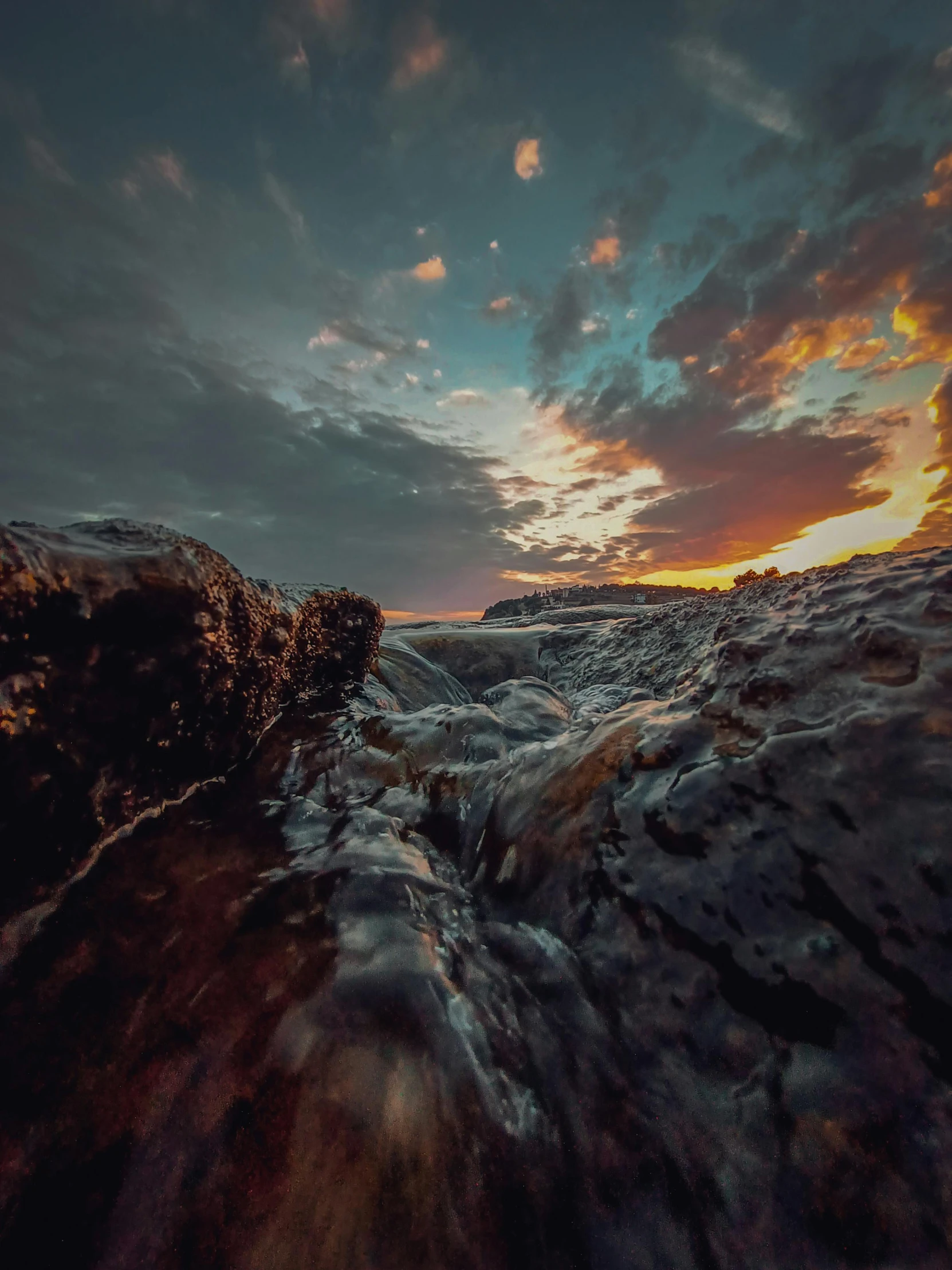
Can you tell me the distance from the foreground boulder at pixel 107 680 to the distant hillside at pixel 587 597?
18.1m

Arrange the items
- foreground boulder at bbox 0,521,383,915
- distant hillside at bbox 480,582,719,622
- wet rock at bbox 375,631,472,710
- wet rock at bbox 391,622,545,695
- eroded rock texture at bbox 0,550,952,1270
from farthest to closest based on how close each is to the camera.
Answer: distant hillside at bbox 480,582,719,622, wet rock at bbox 391,622,545,695, wet rock at bbox 375,631,472,710, foreground boulder at bbox 0,521,383,915, eroded rock texture at bbox 0,550,952,1270

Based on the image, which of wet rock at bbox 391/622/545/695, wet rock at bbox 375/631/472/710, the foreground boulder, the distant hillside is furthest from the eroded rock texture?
the distant hillside

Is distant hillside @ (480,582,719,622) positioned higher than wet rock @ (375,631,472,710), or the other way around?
distant hillside @ (480,582,719,622)

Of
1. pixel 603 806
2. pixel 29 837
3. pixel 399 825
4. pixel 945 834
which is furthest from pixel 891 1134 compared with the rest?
pixel 29 837

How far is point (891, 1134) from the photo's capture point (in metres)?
0.90

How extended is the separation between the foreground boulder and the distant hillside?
18.1m

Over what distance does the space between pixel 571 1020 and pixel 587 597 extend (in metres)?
22.3

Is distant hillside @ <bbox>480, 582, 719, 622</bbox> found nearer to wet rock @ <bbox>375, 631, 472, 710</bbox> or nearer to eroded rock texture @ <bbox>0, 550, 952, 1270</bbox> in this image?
wet rock @ <bbox>375, 631, 472, 710</bbox>

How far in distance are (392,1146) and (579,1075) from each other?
1.42 feet

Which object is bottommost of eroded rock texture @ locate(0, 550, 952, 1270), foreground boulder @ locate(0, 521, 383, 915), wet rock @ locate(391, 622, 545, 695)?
eroded rock texture @ locate(0, 550, 952, 1270)

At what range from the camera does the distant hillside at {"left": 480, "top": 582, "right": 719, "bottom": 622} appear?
69.3 feet

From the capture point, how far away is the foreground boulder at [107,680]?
4.74 feet

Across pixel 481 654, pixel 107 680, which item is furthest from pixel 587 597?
pixel 107 680

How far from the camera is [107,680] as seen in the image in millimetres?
1719
